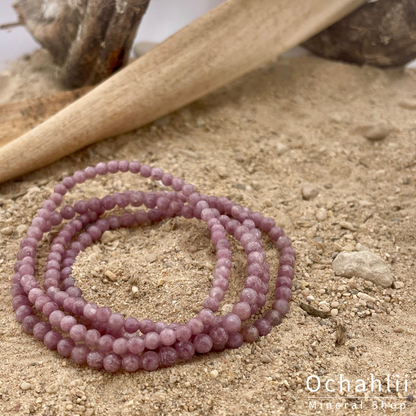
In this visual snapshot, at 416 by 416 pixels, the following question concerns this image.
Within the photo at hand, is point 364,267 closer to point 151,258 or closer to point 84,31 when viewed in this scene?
point 151,258

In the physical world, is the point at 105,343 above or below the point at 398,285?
above

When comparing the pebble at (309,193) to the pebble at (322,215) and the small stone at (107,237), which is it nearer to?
the pebble at (322,215)

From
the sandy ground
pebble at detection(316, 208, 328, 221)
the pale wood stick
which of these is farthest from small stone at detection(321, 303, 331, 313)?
the pale wood stick

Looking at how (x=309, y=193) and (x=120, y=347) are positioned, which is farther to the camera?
(x=309, y=193)

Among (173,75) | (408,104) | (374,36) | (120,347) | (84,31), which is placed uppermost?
(84,31)

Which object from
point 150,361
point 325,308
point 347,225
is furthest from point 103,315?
point 347,225

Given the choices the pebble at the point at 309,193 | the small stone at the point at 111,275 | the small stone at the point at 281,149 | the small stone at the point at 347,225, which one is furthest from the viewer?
the small stone at the point at 281,149

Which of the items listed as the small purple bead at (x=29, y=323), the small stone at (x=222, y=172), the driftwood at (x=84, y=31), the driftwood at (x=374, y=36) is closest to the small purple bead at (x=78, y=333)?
the small purple bead at (x=29, y=323)
